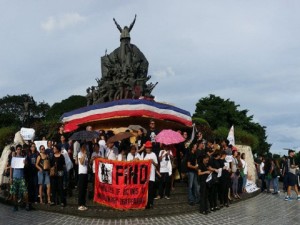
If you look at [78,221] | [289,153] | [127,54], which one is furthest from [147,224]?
[127,54]

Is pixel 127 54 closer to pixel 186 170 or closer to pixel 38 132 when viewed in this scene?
pixel 38 132

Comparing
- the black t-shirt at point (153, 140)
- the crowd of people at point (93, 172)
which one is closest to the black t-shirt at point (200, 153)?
the crowd of people at point (93, 172)

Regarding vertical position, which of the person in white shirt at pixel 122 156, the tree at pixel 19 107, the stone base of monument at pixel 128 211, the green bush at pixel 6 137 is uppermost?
the tree at pixel 19 107

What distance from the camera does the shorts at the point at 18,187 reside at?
426 inches

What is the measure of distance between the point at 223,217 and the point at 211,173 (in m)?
1.22

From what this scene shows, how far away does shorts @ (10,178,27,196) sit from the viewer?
35.5 ft

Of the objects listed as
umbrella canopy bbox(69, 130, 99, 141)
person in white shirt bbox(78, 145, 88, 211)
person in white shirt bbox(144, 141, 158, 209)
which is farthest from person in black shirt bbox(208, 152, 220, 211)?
umbrella canopy bbox(69, 130, 99, 141)

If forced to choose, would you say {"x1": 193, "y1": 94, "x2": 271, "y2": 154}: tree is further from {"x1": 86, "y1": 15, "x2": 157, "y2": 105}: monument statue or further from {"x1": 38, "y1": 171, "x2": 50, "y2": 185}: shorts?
{"x1": 38, "y1": 171, "x2": 50, "y2": 185}: shorts

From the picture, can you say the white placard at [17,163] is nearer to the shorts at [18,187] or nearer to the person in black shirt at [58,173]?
the shorts at [18,187]

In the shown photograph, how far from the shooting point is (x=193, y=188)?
11.6 m

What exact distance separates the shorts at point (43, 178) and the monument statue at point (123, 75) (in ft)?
53.8

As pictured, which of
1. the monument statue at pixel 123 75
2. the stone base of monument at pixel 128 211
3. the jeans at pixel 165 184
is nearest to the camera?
the stone base of monument at pixel 128 211

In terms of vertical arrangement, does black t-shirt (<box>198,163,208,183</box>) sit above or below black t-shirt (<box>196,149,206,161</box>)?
below

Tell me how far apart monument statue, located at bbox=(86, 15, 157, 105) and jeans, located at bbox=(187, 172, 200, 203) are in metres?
16.2
